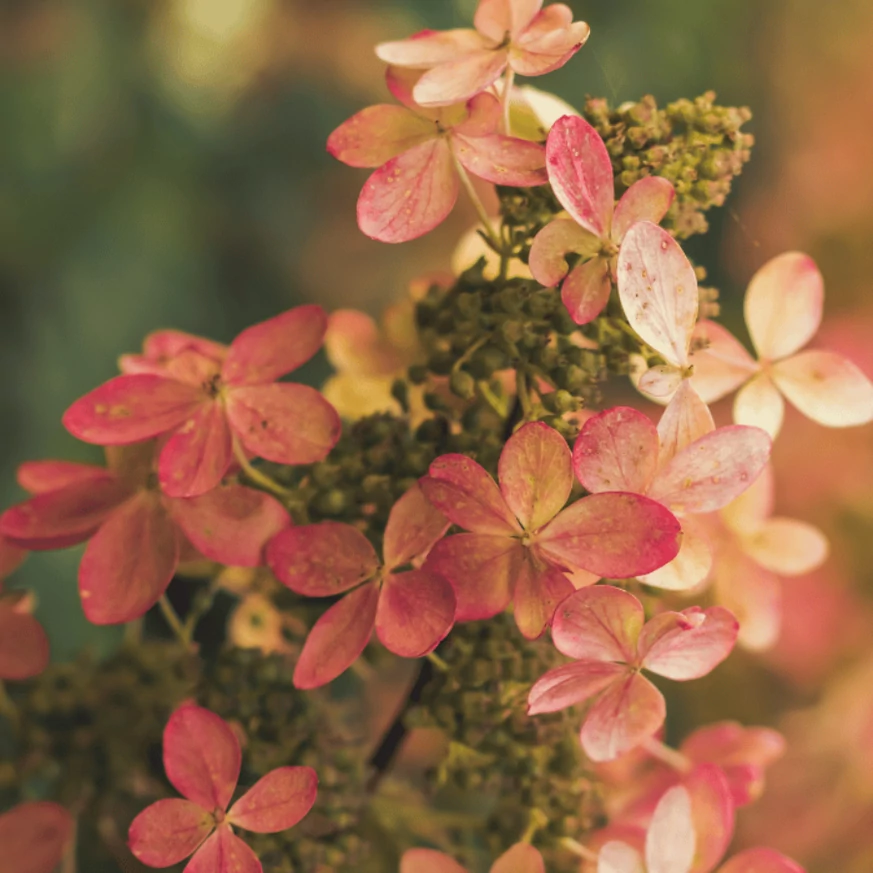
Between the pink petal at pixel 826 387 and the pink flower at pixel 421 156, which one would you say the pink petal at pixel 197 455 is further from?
the pink petal at pixel 826 387

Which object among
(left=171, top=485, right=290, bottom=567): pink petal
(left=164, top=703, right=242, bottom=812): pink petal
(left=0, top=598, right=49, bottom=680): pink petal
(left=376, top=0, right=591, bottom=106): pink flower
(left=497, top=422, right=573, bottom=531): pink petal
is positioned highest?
(left=376, top=0, right=591, bottom=106): pink flower

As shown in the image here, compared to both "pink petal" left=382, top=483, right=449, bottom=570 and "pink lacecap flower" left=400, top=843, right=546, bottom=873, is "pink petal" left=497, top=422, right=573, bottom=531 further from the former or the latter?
"pink lacecap flower" left=400, top=843, right=546, bottom=873

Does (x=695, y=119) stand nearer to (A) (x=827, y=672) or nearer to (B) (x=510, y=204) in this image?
(B) (x=510, y=204)

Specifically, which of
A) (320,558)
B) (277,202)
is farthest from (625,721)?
(277,202)

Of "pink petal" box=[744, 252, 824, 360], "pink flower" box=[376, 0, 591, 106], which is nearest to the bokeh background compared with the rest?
"pink petal" box=[744, 252, 824, 360]

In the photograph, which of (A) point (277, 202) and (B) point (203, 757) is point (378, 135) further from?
(A) point (277, 202)

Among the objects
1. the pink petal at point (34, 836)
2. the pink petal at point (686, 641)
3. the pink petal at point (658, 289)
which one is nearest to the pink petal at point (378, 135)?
the pink petal at point (658, 289)

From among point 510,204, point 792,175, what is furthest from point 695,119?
point 792,175
